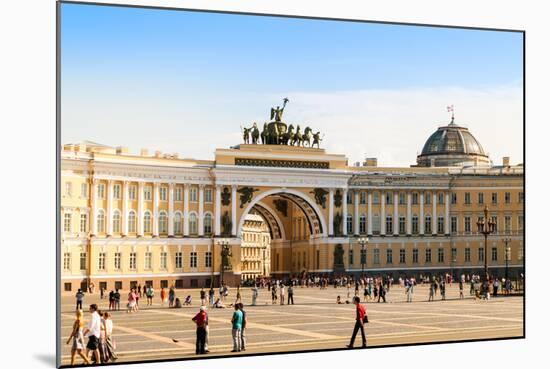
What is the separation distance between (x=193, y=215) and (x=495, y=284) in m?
10.8

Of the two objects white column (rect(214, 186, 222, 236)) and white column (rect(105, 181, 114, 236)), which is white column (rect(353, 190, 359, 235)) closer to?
white column (rect(214, 186, 222, 236))

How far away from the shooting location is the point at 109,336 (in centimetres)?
1706

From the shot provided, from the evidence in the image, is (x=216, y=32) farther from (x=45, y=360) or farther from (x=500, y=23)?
(x=45, y=360)

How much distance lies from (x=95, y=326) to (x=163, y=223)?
16356mm

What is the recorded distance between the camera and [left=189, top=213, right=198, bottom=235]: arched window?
33.8 metres

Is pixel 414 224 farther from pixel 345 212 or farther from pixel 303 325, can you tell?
pixel 303 325

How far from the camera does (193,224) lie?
34312 mm

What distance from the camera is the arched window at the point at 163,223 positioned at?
106 feet

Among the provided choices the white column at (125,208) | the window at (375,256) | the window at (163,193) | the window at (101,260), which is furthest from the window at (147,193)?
the window at (375,256)

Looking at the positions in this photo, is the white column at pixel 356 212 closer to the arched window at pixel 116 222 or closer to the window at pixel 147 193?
the window at pixel 147 193

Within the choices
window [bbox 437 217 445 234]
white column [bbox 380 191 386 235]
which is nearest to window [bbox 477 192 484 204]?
window [bbox 437 217 445 234]

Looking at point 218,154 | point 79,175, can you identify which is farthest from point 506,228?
point 79,175

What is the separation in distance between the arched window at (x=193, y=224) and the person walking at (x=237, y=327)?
51.2ft

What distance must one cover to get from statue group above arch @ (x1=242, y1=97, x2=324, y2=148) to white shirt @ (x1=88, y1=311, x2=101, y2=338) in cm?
1039
